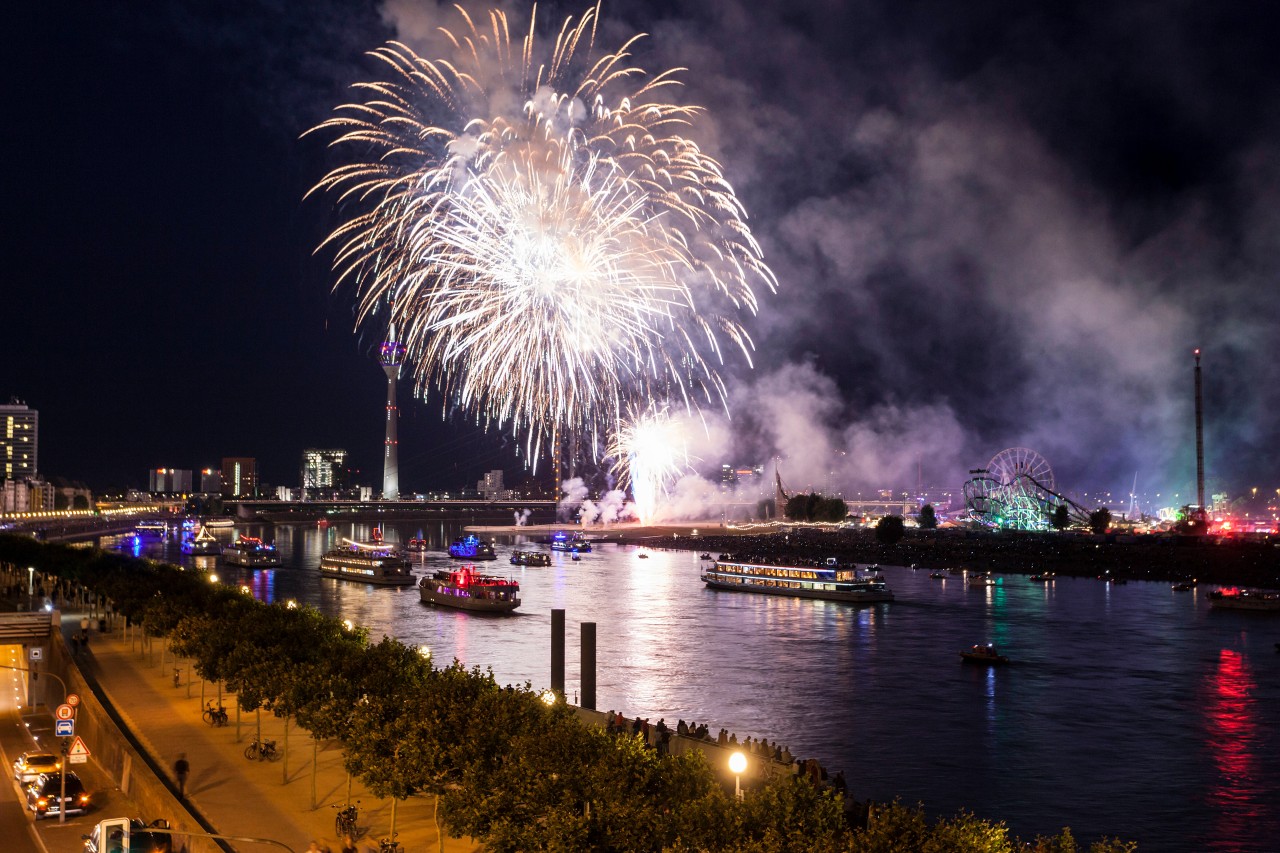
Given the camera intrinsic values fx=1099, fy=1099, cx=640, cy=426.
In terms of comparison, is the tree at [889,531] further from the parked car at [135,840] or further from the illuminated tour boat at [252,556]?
the parked car at [135,840]

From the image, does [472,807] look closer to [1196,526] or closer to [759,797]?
[759,797]

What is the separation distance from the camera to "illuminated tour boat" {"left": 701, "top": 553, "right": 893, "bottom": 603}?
6488cm

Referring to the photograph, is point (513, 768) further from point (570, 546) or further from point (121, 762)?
point (570, 546)

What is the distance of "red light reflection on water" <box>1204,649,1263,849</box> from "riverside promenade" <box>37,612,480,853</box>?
1572 cm

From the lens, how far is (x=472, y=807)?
15.4 metres

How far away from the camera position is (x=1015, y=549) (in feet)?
331

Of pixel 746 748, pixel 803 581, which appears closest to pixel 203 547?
pixel 803 581

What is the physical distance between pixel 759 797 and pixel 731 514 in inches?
5865

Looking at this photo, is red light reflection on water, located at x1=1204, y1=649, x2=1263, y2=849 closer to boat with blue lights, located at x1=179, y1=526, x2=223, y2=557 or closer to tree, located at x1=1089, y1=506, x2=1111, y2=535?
tree, located at x1=1089, y1=506, x2=1111, y2=535

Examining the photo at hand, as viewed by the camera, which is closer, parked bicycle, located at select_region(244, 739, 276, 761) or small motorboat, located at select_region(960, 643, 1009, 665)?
parked bicycle, located at select_region(244, 739, 276, 761)

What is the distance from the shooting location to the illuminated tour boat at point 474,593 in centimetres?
5738

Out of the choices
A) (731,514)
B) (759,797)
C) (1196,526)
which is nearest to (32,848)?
(759,797)

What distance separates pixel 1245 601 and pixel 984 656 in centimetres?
2575

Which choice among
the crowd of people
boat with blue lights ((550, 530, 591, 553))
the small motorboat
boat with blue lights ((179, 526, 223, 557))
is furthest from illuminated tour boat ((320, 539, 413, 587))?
the crowd of people
